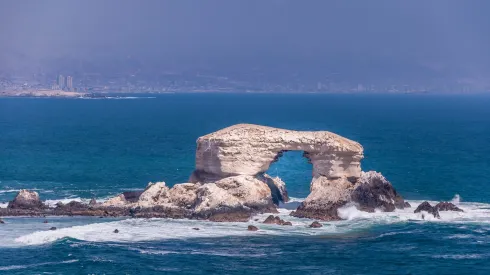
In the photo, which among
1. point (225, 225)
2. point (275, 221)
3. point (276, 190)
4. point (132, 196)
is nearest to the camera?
point (225, 225)

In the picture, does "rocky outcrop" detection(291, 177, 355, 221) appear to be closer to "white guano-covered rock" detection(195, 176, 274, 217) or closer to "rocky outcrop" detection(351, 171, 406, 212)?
"rocky outcrop" detection(351, 171, 406, 212)

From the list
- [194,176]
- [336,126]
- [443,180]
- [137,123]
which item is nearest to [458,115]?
[336,126]

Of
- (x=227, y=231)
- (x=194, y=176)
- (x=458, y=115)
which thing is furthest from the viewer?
(x=458, y=115)

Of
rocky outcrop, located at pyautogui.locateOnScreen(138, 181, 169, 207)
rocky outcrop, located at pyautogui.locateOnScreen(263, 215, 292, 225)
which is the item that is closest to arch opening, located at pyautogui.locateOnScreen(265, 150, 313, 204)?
rocky outcrop, located at pyautogui.locateOnScreen(263, 215, 292, 225)

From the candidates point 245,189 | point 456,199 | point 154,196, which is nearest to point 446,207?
point 456,199

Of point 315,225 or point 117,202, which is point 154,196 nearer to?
point 117,202

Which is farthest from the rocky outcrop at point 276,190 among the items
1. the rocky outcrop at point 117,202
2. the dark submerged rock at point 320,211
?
the rocky outcrop at point 117,202

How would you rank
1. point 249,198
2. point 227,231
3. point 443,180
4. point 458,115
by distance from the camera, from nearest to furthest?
point 227,231 < point 249,198 < point 443,180 < point 458,115

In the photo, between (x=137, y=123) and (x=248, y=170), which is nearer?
(x=248, y=170)

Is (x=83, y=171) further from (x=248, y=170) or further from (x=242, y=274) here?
(x=242, y=274)
